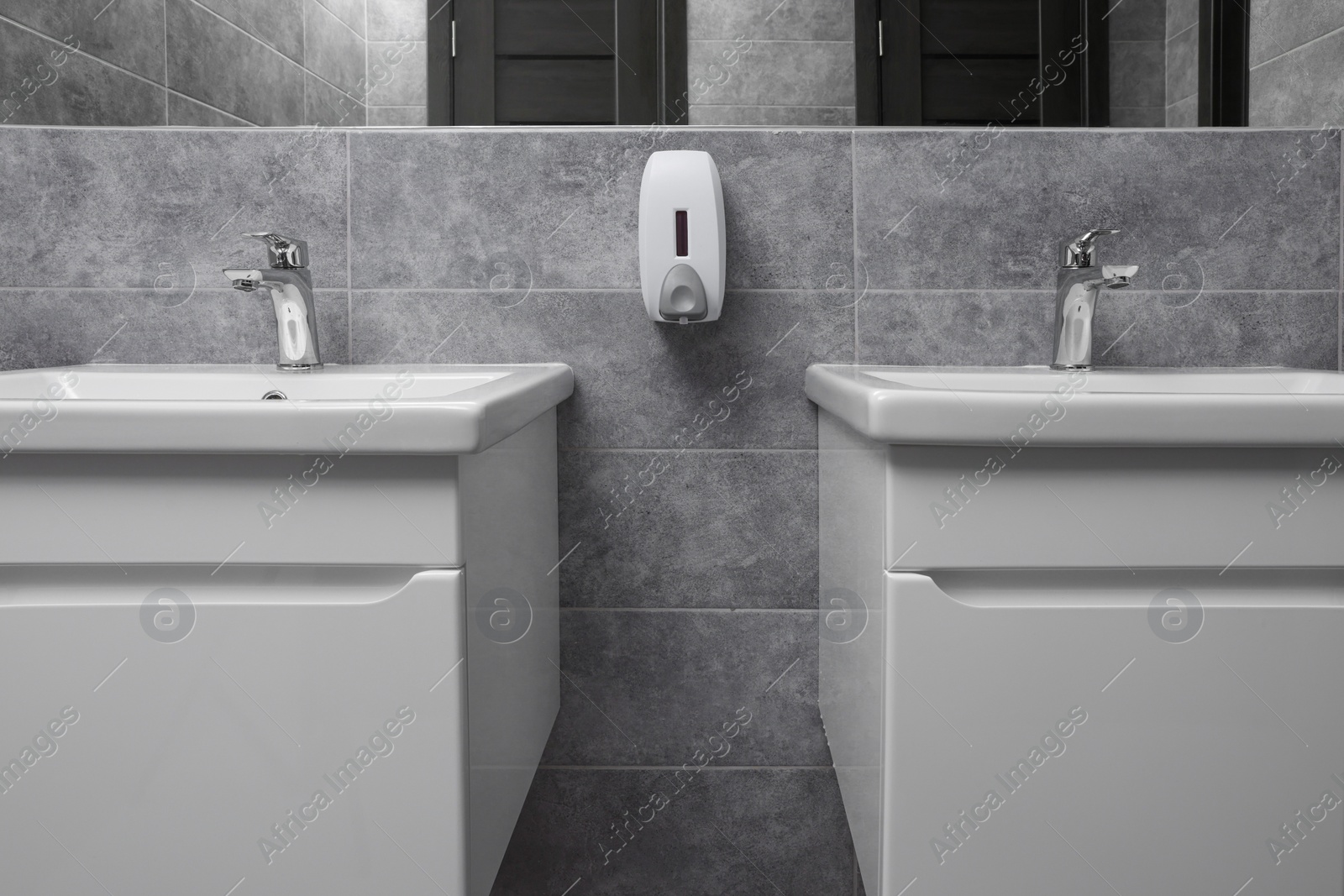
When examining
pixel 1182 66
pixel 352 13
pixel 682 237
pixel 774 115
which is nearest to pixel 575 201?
pixel 682 237

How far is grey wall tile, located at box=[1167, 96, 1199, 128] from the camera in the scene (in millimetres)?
1140

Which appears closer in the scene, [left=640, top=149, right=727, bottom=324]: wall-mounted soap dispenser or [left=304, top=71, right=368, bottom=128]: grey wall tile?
[left=640, top=149, right=727, bottom=324]: wall-mounted soap dispenser

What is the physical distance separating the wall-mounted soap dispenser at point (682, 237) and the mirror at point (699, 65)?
0.54 feet

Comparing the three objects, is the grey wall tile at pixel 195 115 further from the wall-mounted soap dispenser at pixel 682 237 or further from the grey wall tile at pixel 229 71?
the wall-mounted soap dispenser at pixel 682 237

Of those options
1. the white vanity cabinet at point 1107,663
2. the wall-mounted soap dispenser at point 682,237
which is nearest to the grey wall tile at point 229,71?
the wall-mounted soap dispenser at point 682,237

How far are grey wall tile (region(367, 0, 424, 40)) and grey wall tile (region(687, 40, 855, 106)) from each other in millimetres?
360

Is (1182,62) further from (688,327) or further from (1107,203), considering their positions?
(688,327)

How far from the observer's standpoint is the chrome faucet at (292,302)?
3.37 ft

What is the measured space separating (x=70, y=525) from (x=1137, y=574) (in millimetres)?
814

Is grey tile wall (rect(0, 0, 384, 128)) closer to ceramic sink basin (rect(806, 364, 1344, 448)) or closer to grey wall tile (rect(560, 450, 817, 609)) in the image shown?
grey wall tile (rect(560, 450, 817, 609))

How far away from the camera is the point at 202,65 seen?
1161 millimetres

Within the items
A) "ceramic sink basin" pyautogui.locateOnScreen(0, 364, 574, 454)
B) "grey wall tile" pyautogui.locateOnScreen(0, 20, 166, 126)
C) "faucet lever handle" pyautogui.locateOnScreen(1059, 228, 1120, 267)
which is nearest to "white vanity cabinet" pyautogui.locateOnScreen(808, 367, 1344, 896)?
"ceramic sink basin" pyautogui.locateOnScreen(0, 364, 574, 454)

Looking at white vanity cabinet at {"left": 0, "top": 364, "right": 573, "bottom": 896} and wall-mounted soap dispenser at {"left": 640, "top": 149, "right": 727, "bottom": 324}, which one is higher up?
wall-mounted soap dispenser at {"left": 640, "top": 149, "right": 727, "bottom": 324}

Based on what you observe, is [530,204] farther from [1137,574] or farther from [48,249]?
[1137,574]
